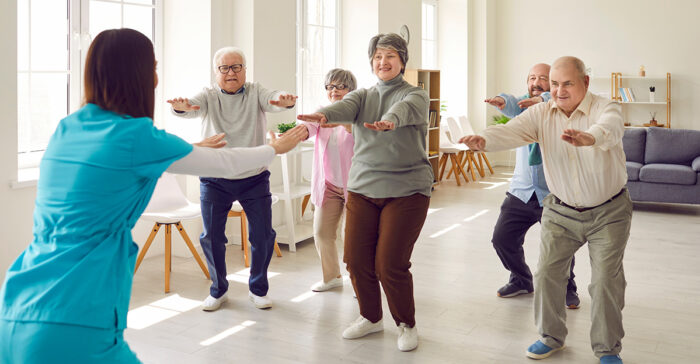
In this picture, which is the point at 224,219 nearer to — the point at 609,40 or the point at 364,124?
the point at 364,124

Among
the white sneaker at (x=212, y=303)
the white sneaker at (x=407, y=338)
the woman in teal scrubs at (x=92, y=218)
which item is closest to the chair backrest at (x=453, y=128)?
the white sneaker at (x=212, y=303)

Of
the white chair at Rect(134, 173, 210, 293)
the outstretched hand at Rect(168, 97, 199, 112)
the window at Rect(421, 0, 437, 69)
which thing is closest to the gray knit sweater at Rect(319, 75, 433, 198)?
the outstretched hand at Rect(168, 97, 199, 112)

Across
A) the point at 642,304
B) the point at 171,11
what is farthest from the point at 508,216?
the point at 171,11

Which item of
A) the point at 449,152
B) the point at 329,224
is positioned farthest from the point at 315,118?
the point at 449,152

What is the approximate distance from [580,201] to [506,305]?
51.5 inches

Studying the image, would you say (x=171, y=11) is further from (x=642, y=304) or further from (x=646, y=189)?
(x=646, y=189)

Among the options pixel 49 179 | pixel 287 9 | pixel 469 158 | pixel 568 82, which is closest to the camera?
pixel 49 179

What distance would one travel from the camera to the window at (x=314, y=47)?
7566mm

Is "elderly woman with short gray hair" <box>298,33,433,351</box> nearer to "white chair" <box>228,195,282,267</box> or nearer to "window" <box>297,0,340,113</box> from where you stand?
"white chair" <box>228,195,282,267</box>

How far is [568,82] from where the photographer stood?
325 cm

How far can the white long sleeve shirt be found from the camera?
3.20 m

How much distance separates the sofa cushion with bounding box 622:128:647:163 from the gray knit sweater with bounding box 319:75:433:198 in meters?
5.64

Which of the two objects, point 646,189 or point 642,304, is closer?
point 642,304

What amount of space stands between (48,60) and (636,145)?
258 inches
